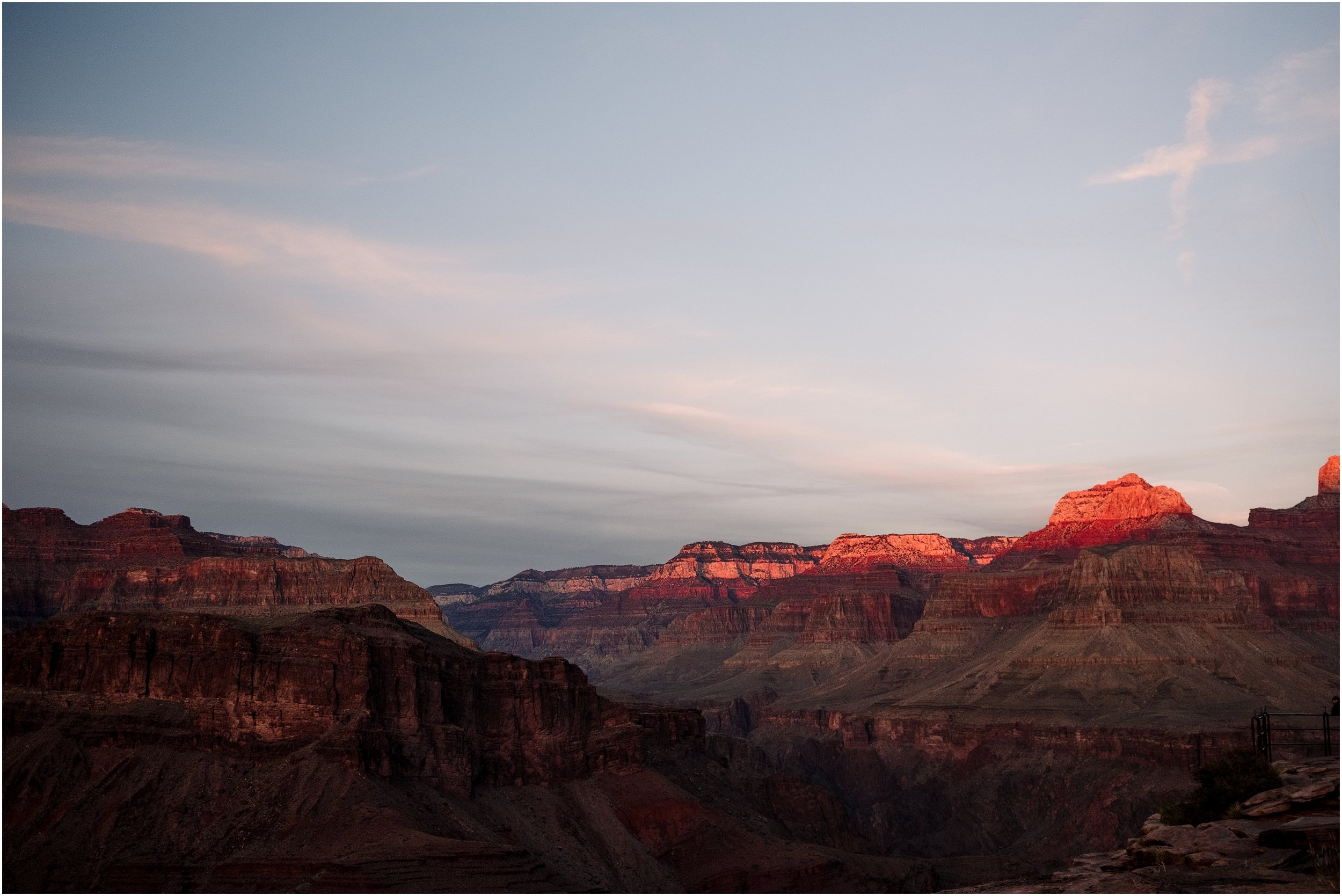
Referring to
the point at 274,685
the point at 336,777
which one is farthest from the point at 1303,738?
the point at 274,685

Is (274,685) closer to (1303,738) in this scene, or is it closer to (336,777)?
(336,777)

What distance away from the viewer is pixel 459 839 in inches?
3622

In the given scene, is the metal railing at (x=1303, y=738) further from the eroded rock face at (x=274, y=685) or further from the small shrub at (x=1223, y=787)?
the eroded rock face at (x=274, y=685)

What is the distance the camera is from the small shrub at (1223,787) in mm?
61125

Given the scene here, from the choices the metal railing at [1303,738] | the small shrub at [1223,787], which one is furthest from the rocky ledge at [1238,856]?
the metal railing at [1303,738]

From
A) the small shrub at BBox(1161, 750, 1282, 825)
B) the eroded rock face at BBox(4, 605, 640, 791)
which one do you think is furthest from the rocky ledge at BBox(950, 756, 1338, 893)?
the eroded rock face at BBox(4, 605, 640, 791)

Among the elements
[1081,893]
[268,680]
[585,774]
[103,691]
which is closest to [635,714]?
[585,774]

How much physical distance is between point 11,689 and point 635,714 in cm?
5855

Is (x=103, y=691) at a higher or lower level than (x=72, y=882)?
higher

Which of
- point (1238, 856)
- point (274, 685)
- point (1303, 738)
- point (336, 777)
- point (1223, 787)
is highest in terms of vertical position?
point (274, 685)

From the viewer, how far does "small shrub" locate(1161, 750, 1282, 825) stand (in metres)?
61.1

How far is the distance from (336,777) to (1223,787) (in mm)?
58457

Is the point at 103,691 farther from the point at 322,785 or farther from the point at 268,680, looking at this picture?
the point at 322,785

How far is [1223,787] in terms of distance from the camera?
→ 208ft
